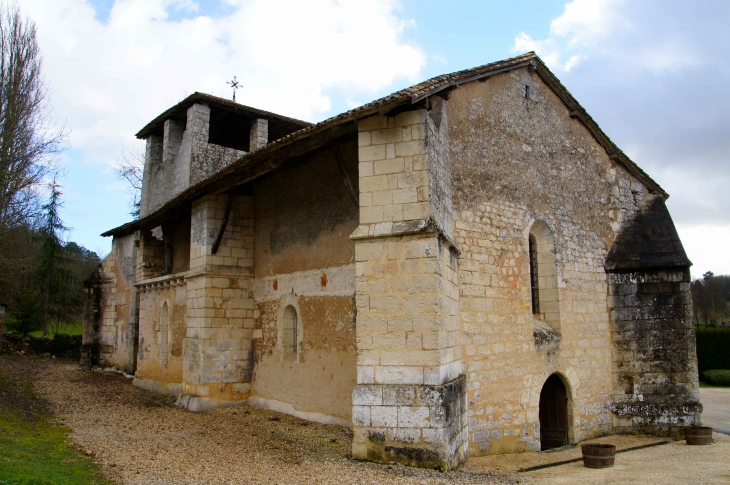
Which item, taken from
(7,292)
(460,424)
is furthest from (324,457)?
(7,292)

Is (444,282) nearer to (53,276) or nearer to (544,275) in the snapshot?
(544,275)

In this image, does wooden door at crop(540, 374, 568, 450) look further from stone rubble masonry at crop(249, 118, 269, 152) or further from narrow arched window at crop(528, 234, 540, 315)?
stone rubble masonry at crop(249, 118, 269, 152)

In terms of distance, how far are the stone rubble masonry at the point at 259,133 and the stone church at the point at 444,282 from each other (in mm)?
3590

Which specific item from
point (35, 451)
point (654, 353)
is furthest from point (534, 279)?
point (35, 451)

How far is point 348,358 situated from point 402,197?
294cm

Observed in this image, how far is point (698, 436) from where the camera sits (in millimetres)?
8773

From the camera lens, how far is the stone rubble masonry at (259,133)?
15086 millimetres

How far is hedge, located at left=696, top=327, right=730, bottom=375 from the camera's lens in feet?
67.5

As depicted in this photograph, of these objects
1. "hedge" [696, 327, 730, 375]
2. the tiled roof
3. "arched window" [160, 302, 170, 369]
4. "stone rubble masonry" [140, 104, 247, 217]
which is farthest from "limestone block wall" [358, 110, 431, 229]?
"hedge" [696, 327, 730, 375]

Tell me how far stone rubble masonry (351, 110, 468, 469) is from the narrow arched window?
2.91 m

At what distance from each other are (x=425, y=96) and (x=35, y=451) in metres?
5.92

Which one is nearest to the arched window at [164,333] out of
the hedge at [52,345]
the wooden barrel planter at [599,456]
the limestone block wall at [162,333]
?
the limestone block wall at [162,333]

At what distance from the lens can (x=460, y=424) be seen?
21.7ft

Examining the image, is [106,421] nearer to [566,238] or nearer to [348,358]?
[348,358]
